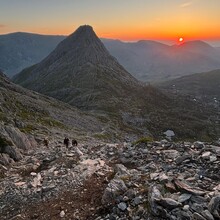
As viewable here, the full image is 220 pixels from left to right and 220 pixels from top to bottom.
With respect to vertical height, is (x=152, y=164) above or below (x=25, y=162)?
above

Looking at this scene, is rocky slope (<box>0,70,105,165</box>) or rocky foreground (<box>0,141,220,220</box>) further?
rocky slope (<box>0,70,105,165</box>)

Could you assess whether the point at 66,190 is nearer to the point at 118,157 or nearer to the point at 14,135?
the point at 118,157

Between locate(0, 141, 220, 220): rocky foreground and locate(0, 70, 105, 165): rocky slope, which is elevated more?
locate(0, 141, 220, 220): rocky foreground

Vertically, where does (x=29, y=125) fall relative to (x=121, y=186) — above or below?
below

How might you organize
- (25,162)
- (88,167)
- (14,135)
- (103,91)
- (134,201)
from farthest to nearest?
(103,91)
(14,135)
(25,162)
(88,167)
(134,201)

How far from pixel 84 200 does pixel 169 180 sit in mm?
5960

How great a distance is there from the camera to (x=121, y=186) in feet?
69.4

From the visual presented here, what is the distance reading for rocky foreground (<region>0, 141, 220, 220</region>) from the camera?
17.4 meters

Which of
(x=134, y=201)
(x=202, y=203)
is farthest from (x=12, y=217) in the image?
(x=202, y=203)

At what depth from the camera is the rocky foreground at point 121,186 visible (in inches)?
685

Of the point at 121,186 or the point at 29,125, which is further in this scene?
the point at 29,125

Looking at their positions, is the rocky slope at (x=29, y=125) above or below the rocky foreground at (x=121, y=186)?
below

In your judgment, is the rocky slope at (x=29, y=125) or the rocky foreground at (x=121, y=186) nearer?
the rocky foreground at (x=121, y=186)

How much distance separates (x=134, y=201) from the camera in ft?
62.1
